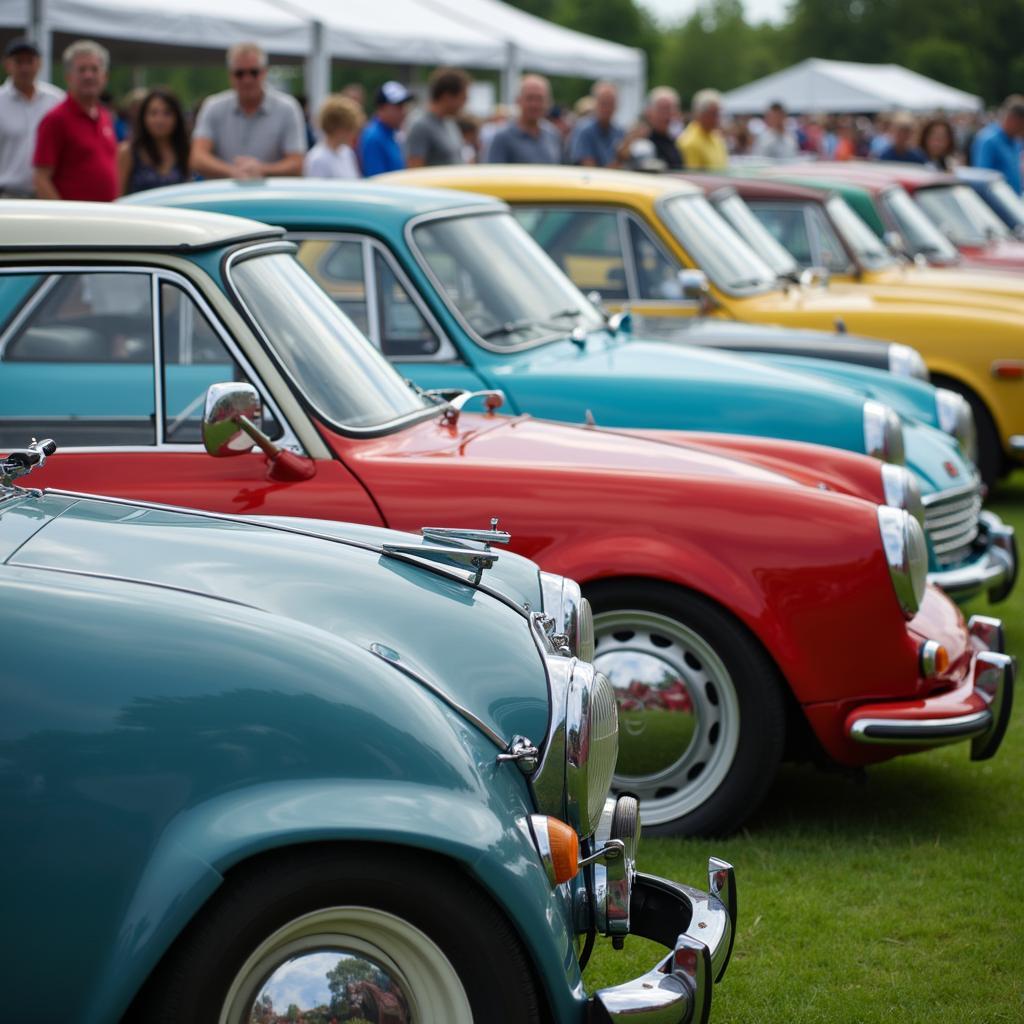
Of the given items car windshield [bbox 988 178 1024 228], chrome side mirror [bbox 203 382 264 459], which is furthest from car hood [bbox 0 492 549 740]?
car windshield [bbox 988 178 1024 228]

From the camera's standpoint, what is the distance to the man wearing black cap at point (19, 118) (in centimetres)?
1034

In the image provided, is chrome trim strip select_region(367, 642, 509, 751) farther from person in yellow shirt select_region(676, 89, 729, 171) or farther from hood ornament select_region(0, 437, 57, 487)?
person in yellow shirt select_region(676, 89, 729, 171)

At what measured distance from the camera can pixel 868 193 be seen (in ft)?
41.2

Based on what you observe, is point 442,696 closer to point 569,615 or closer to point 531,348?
point 569,615

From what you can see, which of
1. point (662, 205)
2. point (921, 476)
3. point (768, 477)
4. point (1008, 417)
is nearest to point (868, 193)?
point (1008, 417)

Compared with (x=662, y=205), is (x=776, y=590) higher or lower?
lower

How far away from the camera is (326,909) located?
2.51 meters

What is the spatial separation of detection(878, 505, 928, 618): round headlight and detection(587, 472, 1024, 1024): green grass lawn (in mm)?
696

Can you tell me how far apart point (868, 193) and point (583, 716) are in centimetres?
1038

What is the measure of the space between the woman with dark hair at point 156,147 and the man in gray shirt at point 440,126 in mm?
1741

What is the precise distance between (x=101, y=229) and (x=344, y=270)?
1750 millimetres

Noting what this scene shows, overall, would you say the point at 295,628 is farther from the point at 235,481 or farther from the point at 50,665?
the point at 235,481

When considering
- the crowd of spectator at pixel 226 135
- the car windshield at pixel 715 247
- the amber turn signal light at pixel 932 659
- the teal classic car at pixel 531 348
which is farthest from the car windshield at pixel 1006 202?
the amber turn signal light at pixel 932 659

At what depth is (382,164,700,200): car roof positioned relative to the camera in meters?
8.47
